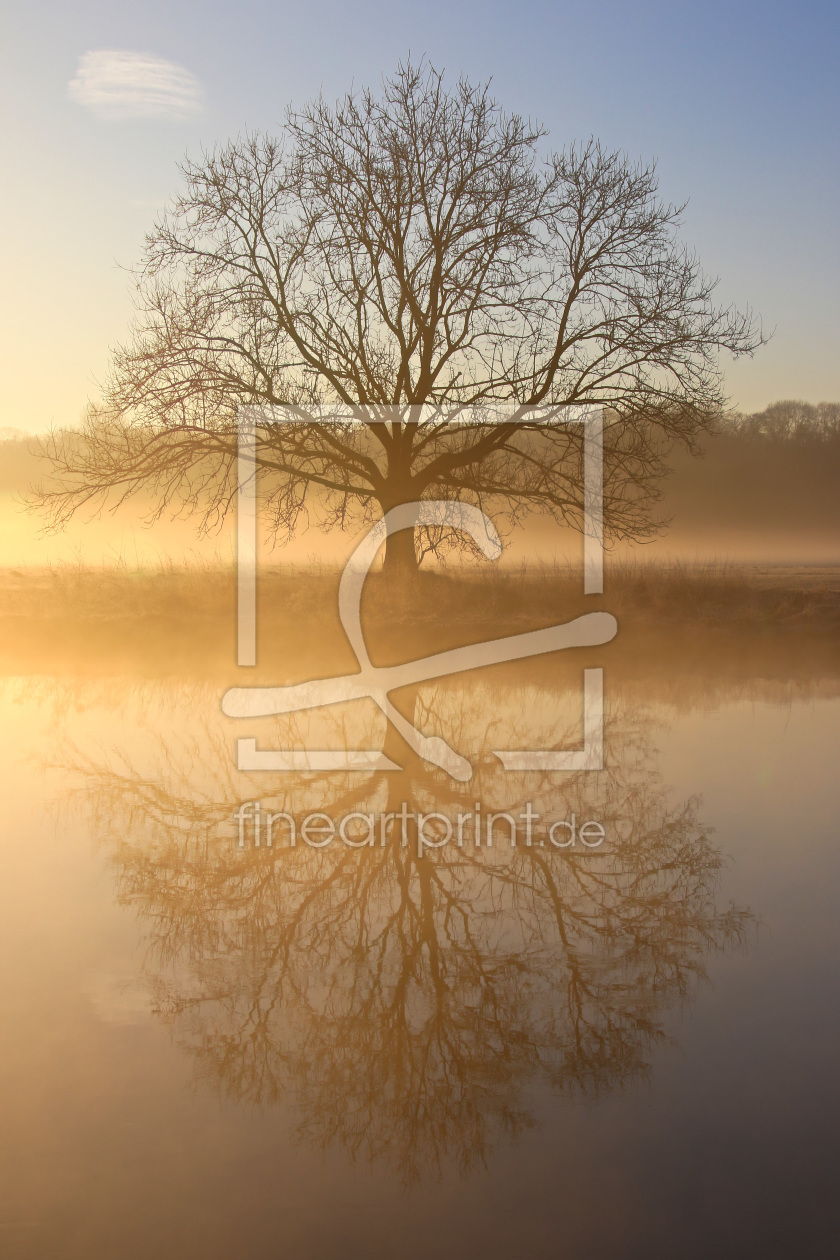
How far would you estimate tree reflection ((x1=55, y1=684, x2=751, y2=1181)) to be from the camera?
349 centimetres

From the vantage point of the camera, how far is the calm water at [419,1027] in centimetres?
292

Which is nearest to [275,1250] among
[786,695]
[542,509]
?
[786,695]

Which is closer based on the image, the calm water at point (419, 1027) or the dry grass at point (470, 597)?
the calm water at point (419, 1027)

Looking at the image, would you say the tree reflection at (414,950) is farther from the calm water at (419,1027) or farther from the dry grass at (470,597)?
the dry grass at (470,597)

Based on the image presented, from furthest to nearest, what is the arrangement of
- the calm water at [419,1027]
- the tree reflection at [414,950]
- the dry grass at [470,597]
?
the dry grass at [470,597] < the tree reflection at [414,950] < the calm water at [419,1027]

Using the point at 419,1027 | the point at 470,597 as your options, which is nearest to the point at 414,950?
the point at 419,1027

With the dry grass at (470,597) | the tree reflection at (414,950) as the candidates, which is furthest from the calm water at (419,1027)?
the dry grass at (470,597)

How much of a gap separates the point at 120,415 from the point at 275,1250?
50.1 feet

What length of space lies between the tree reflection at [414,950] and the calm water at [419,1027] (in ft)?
0.05

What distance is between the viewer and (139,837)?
6.12 metres

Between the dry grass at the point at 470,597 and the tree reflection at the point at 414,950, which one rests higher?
the dry grass at the point at 470,597

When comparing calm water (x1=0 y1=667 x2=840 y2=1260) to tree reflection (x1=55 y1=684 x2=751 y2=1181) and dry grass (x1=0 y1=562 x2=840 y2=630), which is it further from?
dry grass (x1=0 y1=562 x2=840 y2=630)

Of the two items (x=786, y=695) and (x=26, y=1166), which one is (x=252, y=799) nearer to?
(x=26, y=1166)

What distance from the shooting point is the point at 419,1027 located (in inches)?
151
